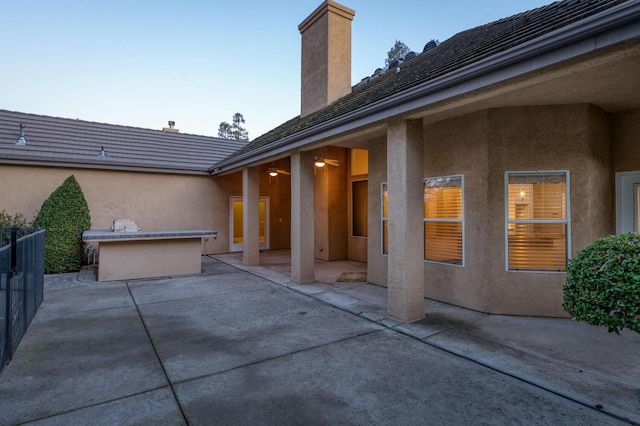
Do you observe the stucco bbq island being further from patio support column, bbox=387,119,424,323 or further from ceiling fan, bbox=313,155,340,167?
patio support column, bbox=387,119,424,323

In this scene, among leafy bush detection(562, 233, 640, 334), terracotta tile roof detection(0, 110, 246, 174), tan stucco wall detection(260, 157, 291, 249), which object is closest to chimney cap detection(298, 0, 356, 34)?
tan stucco wall detection(260, 157, 291, 249)

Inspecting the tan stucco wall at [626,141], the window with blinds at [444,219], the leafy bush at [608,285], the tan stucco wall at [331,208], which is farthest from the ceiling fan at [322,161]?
the leafy bush at [608,285]

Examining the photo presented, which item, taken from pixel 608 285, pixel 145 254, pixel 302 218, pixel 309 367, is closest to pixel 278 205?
pixel 145 254

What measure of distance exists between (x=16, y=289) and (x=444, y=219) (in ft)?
22.3

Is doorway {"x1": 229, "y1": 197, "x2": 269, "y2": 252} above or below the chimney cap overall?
below

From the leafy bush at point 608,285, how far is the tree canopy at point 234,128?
188ft

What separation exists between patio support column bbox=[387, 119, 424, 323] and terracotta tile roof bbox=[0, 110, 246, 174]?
963 centimetres

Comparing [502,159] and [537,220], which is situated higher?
[502,159]

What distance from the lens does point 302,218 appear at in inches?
308

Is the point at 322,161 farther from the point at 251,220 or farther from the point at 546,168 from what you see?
the point at 546,168

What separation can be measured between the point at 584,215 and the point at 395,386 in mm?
4420

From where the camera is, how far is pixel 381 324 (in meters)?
5.04

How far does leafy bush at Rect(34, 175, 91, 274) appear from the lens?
29.5 ft

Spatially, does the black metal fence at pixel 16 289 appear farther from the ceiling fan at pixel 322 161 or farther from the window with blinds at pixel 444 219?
the ceiling fan at pixel 322 161
